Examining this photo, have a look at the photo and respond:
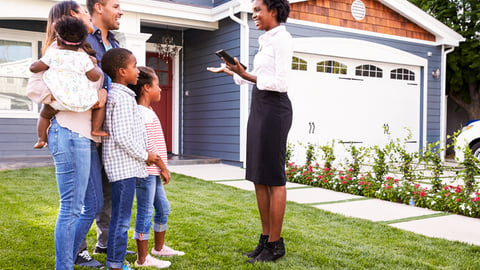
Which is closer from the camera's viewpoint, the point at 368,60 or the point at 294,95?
the point at 294,95

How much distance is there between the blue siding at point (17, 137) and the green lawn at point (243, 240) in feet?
12.3

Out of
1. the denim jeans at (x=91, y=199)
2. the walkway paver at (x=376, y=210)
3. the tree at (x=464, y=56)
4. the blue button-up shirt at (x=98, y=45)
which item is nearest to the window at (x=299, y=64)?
the walkway paver at (x=376, y=210)

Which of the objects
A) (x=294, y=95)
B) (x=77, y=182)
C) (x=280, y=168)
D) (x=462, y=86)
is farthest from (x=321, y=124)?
(x=77, y=182)

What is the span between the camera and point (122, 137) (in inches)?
86.8

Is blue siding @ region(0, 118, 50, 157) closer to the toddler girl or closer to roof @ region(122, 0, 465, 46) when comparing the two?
roof @ region(122, 0, 465, 46)

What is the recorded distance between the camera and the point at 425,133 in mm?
10305

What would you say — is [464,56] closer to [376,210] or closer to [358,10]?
[358,10]

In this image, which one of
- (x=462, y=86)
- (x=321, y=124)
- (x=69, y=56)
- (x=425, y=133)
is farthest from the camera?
(x=462, y=86)

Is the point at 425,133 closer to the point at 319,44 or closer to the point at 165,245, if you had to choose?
the point at 319,44

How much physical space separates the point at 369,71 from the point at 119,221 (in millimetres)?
8294

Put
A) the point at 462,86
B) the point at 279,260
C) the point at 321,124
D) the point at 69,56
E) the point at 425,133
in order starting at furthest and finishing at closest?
the point at 462,86
the point at 425,133
the point at 321,124
the point at 279,260
the point at 69,56

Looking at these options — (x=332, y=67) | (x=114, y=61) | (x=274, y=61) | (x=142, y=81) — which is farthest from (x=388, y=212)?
(x=332, y=67)

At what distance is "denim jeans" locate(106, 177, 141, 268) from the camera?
2.25 meters

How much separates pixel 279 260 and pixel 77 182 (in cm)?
130
